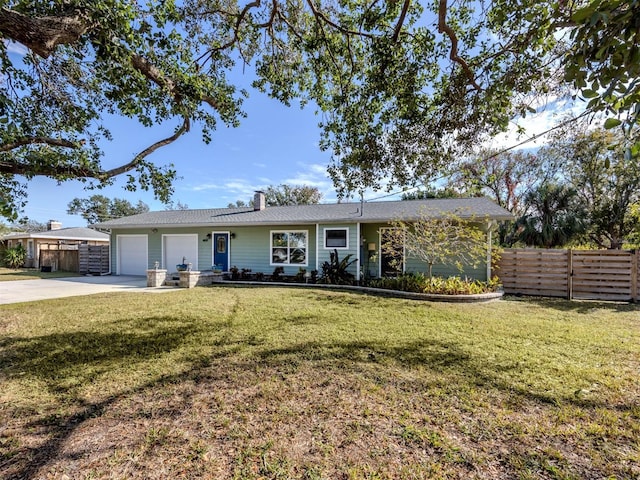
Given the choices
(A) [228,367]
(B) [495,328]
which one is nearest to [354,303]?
(B) [495,328]

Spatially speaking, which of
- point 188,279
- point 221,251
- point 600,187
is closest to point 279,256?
point 221,251

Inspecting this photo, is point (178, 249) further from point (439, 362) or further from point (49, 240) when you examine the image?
point (49, 240)

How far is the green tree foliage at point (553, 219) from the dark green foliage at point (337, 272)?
882 centimetres

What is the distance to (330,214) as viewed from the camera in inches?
519

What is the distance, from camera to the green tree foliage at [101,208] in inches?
2140

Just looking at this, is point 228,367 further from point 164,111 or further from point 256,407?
point 164,111

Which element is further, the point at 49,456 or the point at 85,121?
the point at 85,121

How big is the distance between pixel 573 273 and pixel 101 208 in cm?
6620

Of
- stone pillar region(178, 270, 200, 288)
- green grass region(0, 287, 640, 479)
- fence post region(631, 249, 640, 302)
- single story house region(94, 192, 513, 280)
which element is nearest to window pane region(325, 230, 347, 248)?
single story house region(94, 192, 513, 280)

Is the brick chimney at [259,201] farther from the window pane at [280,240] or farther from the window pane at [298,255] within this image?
the window pane at [298,255]

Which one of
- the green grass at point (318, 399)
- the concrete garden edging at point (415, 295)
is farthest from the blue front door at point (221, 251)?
the green grass at point (318, 399)

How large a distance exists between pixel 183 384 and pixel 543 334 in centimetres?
581

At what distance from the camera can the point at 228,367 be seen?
3.97 m

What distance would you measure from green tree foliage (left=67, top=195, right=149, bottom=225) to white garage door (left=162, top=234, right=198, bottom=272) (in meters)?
46.5
